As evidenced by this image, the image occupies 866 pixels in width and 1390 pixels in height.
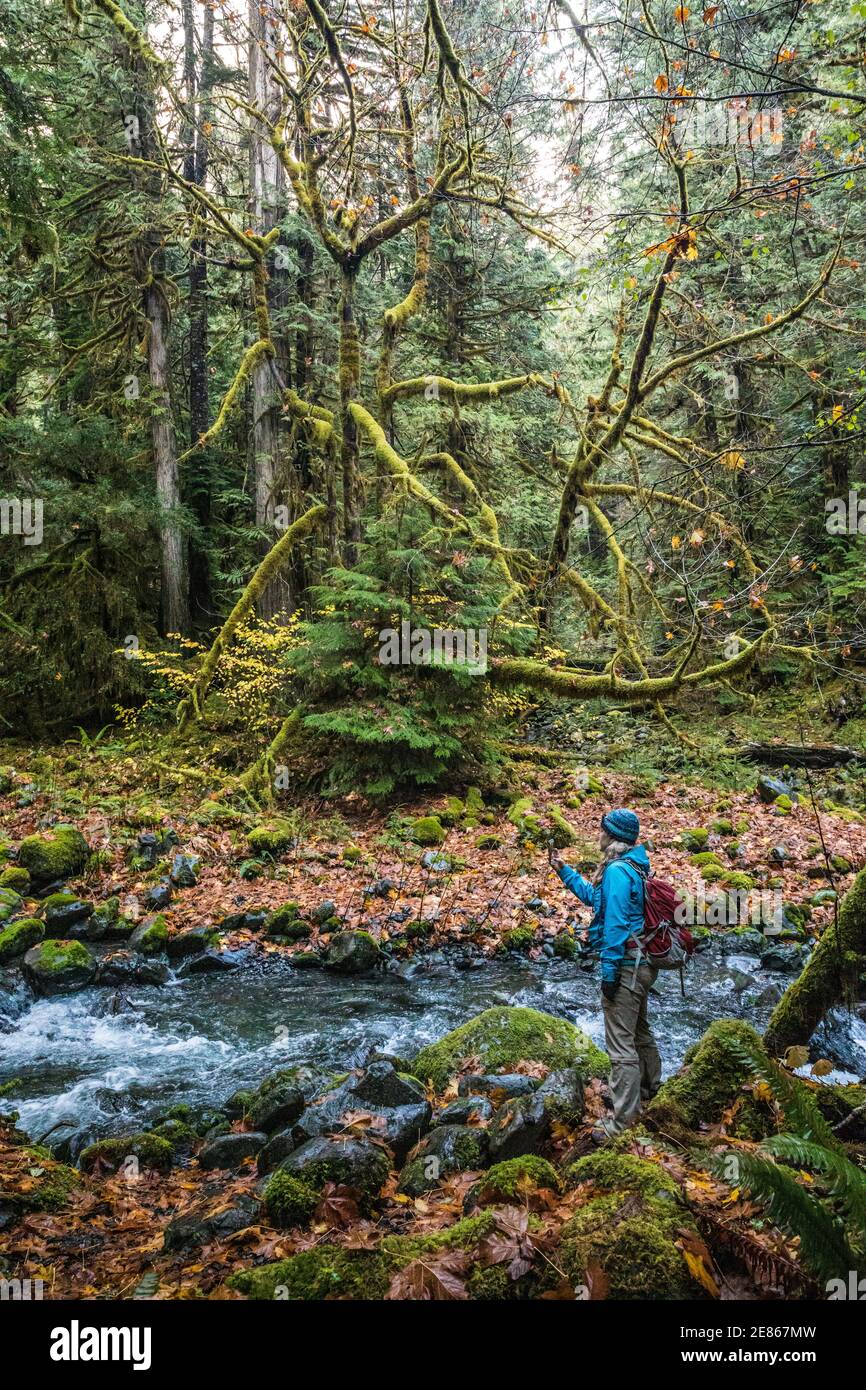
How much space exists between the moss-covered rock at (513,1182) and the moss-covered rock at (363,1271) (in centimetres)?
35

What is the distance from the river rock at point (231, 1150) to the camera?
4555 millimetres

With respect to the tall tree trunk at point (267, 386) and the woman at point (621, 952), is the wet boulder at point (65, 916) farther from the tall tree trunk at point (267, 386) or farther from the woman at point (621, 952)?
the tall tree trunk at point (267, 386)

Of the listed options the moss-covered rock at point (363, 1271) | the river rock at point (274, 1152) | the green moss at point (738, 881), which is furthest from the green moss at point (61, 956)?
the green moss at point (738, 881)

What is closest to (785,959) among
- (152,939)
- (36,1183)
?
(152,939)

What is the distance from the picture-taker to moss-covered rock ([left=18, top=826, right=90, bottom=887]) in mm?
9070

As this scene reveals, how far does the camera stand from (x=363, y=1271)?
305cm

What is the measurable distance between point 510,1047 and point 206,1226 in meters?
2.40

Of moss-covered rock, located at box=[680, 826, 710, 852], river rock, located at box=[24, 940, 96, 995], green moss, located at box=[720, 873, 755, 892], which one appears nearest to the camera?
river rock, located at box=[24, 940, 96, 995]

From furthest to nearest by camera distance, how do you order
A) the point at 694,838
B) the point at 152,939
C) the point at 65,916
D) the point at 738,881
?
1. the point at 694,838
2. the point at 738,881
3. the point at 65,916
4. the point at 152,939

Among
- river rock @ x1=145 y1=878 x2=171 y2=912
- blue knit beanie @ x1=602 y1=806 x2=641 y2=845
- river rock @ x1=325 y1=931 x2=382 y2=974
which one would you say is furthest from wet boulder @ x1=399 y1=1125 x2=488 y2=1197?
river rock @ x1=145 y1=878 x2=171 y2=912

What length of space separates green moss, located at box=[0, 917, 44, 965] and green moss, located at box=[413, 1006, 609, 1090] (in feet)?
14.7

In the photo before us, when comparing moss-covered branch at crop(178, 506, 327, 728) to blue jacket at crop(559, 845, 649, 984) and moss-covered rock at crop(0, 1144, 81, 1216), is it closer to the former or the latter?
moss-covered rock at crop(0, 1144, 81, 1216)

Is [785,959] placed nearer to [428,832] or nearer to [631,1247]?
[428,832]
